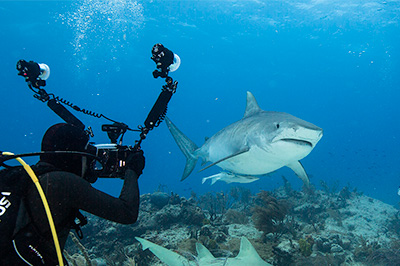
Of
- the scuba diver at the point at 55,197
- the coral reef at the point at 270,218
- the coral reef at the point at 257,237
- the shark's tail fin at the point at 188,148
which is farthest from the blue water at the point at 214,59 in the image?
the scuba diver at the point at 55,197

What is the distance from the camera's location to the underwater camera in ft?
7.75

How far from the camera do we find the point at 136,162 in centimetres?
251

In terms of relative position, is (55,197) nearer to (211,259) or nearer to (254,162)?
(211,259)

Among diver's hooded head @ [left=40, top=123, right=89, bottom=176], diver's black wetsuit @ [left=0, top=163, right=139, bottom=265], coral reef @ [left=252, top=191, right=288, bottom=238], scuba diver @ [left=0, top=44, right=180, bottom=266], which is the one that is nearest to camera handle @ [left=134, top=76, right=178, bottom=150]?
scuba diver @ [left=0, top=44, right=180, bottom=266]

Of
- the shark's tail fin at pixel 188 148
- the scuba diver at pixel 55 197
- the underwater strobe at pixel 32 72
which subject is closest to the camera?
the scuba diver at pixel 55 197

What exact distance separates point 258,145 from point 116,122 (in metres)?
2.97

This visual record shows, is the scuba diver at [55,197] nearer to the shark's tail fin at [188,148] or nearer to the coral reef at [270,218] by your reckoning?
the shark's tail fin at [188,148]

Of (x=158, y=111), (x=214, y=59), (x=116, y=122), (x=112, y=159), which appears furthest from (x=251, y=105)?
(x=214, y=59)

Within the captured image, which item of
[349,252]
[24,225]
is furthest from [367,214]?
[24,225]

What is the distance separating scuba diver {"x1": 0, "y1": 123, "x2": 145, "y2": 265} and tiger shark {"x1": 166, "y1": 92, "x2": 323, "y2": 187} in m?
3.03

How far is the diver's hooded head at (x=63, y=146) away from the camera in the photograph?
2.04 meters

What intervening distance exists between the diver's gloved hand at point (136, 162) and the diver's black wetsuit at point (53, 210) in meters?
0.53

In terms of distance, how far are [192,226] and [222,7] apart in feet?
114

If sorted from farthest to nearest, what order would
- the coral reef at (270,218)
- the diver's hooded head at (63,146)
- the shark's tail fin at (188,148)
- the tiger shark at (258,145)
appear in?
the shark's tail fin at (188,148) < the coral reef at (270,218) < the tiger shark at (258,145) < the diver's hooded head at (63,146)
